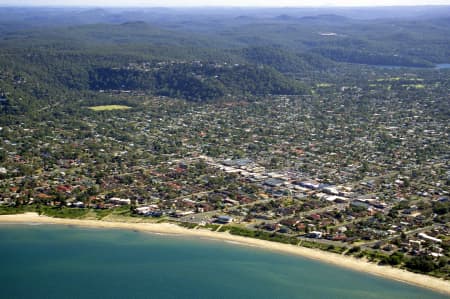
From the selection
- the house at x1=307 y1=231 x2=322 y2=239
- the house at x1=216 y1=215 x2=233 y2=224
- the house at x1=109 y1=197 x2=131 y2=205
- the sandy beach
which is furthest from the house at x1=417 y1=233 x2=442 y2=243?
the house at x1=109 y1=197 x2=131 y2=205

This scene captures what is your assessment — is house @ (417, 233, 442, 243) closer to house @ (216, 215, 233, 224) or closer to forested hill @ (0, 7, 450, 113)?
house @ (216, 215, 233, 224)

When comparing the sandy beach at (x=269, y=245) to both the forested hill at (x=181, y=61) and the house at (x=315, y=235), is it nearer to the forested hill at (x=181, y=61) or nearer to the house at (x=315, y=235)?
the house at (x=315, y=235)

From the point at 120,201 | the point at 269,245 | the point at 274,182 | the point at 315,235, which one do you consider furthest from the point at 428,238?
the point at 120,201

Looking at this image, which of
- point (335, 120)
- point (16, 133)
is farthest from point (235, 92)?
point (16, 133)

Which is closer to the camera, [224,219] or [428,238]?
[428,238]

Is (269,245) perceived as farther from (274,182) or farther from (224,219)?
(274,182)

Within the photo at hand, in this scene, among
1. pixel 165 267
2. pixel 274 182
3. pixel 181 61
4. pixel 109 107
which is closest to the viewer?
pixel 165 267

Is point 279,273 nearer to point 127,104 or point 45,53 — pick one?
point 127,104

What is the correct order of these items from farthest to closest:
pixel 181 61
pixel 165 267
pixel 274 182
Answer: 1. pixel 181 61
2. pixel 274 182
3. pixel 165 267

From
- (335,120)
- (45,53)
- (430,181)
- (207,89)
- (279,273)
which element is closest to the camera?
(279,273)
